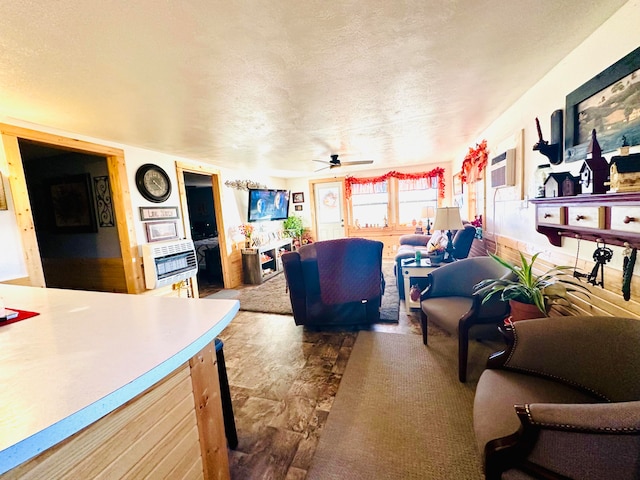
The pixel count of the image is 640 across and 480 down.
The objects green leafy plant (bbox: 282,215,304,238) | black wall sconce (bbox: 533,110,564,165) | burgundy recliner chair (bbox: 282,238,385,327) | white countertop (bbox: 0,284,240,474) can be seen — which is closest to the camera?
white countertop (bbox: 0,284,240,474)

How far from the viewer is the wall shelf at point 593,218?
1.16 meters

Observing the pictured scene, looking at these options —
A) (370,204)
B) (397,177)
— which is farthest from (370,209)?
(397,177)

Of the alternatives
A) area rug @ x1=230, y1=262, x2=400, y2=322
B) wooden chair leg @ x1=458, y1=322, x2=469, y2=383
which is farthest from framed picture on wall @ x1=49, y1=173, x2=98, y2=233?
wooden chair leg @ x1=458, y1=322, x2=469, y2=383

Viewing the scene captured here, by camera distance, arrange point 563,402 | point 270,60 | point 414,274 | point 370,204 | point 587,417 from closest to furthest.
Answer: point 587,417
point 563,402
point 270,60
point 414,274
point 370,204

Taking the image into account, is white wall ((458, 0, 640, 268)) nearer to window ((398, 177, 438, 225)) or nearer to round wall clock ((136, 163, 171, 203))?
window ((398, 177, 438, 225))

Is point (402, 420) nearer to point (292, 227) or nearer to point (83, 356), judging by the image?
point (83, 356)

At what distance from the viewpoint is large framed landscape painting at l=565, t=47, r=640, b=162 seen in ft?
4.09

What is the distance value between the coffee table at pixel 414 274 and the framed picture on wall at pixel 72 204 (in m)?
3.85

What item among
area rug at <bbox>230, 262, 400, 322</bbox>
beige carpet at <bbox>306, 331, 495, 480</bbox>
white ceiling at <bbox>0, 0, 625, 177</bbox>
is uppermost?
white ceiling at <bbox>0, 0, 625, 177</bbox>

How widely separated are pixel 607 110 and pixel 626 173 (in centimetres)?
48

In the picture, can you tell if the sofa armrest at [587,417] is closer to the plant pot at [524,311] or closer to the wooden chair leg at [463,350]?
the plant pot at [524,311]

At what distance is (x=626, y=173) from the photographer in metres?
1.16

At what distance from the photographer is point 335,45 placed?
4.75 feet

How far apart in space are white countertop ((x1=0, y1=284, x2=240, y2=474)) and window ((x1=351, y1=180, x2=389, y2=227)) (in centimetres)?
562
